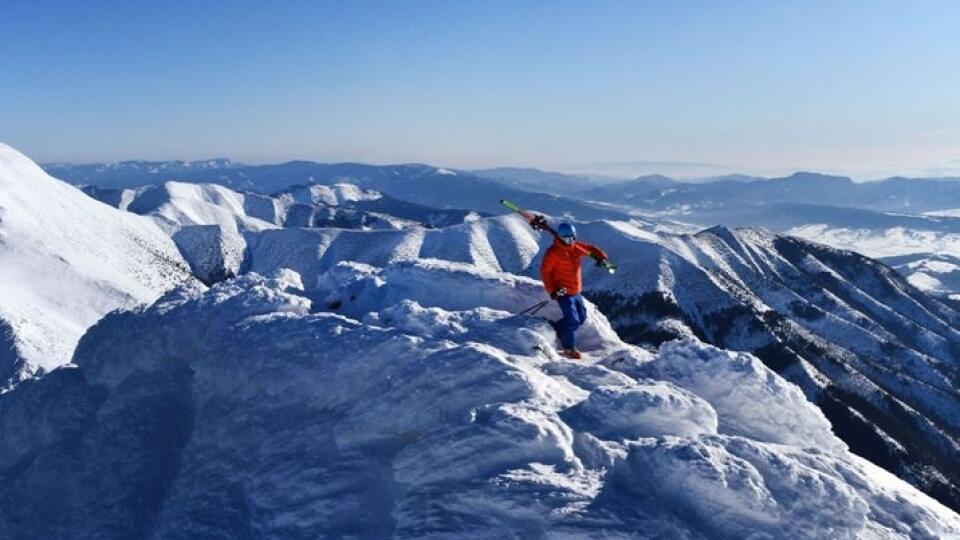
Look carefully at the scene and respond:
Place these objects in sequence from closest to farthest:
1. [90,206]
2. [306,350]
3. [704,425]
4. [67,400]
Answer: [704,425], [306,350], [67,400], [90,206]

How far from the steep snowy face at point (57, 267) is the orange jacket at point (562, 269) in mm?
45140

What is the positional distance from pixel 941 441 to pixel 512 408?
455 ft

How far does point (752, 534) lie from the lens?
12.8 meters

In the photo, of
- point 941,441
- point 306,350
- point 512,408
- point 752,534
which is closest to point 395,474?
point 512,408

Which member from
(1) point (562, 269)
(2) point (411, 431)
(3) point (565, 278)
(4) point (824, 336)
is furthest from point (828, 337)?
(2) point (411, 431)

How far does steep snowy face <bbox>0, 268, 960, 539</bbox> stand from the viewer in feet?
43.3

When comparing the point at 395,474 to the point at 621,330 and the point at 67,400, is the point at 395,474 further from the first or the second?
the point at 621,330

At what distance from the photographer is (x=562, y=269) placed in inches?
867

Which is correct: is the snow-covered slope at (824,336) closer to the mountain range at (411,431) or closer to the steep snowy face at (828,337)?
the steep snowy face at (828,337)

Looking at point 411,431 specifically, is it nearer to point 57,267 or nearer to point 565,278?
point 565,278

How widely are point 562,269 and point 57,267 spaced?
119026 millimetres

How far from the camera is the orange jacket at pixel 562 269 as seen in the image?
867 inches

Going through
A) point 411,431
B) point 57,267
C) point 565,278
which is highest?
point 565,278

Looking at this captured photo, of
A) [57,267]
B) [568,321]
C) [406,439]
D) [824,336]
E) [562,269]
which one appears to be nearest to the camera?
[406,439]
